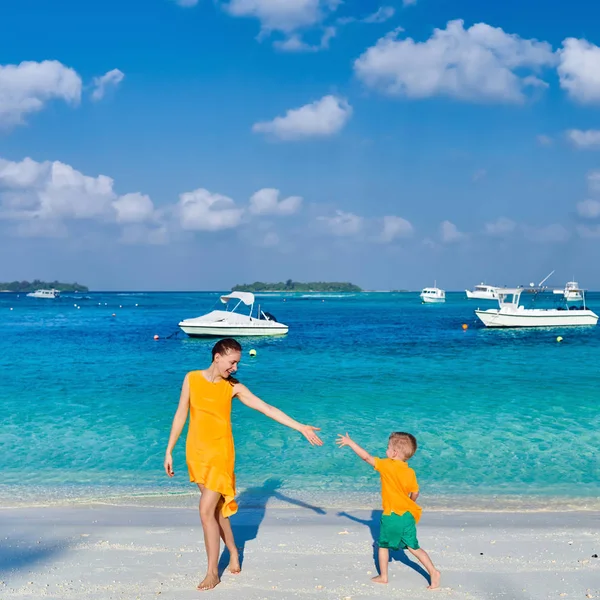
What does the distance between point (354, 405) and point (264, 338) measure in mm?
24393

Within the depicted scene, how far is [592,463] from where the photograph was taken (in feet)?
36.0

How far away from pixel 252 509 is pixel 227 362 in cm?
389

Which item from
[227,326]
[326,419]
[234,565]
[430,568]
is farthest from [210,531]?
[227,326]

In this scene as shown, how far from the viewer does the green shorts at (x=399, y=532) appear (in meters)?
5.07

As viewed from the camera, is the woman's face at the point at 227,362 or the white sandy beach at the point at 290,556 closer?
the woman's face at the point at 227,362

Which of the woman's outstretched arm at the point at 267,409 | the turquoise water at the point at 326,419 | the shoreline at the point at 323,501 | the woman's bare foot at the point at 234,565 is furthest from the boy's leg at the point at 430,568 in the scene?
the turquoise water at the point at 326,419

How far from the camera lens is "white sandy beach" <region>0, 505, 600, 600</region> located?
16.7 feet

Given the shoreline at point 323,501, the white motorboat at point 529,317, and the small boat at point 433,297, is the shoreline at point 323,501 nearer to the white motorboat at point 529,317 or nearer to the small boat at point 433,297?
the white motorboat at point 529,317

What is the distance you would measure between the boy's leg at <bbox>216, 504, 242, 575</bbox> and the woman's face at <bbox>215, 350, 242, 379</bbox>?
1.17 m

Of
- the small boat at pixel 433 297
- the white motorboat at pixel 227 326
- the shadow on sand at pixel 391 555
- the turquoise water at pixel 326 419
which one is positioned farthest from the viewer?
the small boat at pixel 433 297

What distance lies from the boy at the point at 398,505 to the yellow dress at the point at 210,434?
96 centimetres

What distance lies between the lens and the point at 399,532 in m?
5.07

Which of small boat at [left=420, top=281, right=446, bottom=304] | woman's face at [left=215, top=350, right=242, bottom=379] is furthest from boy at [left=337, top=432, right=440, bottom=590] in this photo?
small boat at [left=420, top=281, right=446, bottom=304]

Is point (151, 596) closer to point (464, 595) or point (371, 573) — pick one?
point (371, 573)
